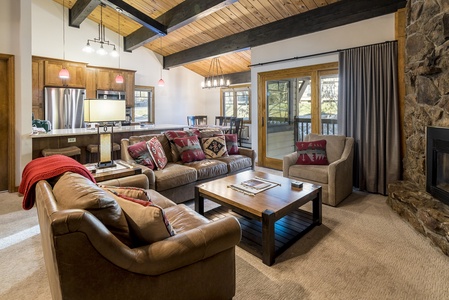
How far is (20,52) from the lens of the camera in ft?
13.0

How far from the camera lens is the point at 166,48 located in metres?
7.91

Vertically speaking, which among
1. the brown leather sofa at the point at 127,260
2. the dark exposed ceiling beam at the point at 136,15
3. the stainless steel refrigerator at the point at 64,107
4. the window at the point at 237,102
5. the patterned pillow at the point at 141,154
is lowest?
the brown leather sofa at the point at 127,260

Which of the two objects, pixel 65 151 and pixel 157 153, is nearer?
pixel 157 153

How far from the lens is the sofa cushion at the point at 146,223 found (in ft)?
4.58

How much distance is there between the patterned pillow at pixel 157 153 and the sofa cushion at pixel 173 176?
0.09 m

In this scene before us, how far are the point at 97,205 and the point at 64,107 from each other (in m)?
6.06

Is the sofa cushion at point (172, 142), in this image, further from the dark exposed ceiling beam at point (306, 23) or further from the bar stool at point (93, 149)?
the dark exposed ceiling beam at point (306, 23)

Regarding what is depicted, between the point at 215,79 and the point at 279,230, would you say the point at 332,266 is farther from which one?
the point at 215,79

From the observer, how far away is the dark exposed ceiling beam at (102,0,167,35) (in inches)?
179

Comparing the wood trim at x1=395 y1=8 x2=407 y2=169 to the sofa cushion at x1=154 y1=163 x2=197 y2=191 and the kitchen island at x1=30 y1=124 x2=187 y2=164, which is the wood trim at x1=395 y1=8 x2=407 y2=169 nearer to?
the sofa cushion at x1=154 y1=163 x2=197 y2=191

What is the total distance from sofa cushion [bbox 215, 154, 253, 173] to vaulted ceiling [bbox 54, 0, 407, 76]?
2.37 m

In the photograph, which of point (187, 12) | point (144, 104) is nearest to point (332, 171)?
point (187, 12)

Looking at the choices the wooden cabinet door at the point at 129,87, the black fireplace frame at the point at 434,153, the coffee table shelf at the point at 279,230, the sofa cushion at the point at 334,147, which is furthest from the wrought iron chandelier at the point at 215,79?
the black fireplace frame at the point at 434,153

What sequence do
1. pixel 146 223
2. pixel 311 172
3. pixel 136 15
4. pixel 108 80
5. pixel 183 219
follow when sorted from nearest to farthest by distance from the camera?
pixel 146 223
pixel 183 219
pixel 311 172
pixel 136 15
pixel 108 80
